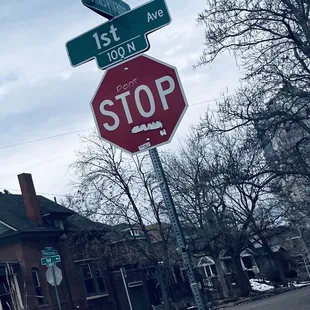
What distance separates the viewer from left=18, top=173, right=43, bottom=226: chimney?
113 feet

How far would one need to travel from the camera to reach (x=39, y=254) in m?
32.7

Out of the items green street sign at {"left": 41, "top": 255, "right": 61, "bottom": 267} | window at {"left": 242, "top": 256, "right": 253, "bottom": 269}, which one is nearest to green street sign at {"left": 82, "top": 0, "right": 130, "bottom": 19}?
green street sign at {"left": 41, "top": 255, "right": 61, "bottom": 267}

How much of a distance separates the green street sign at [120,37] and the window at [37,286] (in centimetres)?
2795

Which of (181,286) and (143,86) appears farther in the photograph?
(181,286)

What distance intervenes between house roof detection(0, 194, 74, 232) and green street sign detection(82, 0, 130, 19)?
1103 inches

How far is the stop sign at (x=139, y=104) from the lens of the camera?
170 inches

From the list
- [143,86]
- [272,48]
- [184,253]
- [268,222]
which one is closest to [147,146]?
[143,86]

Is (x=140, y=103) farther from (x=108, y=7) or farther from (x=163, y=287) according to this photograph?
(x=163, y=287)

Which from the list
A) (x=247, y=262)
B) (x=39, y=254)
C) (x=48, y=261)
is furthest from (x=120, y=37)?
(x=247, y=262)

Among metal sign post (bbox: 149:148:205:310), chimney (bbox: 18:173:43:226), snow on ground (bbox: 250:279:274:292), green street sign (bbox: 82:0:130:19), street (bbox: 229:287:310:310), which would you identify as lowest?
street (bbox: 229:287:310:310)

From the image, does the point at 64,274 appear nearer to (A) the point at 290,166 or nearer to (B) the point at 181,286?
(B) the point at 181,286

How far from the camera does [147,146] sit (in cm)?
433

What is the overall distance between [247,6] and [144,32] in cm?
1329

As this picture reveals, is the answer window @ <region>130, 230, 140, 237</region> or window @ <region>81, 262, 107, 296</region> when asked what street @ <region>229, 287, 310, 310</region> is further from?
A: window @ <region>81, 262, 107, 296</region>
